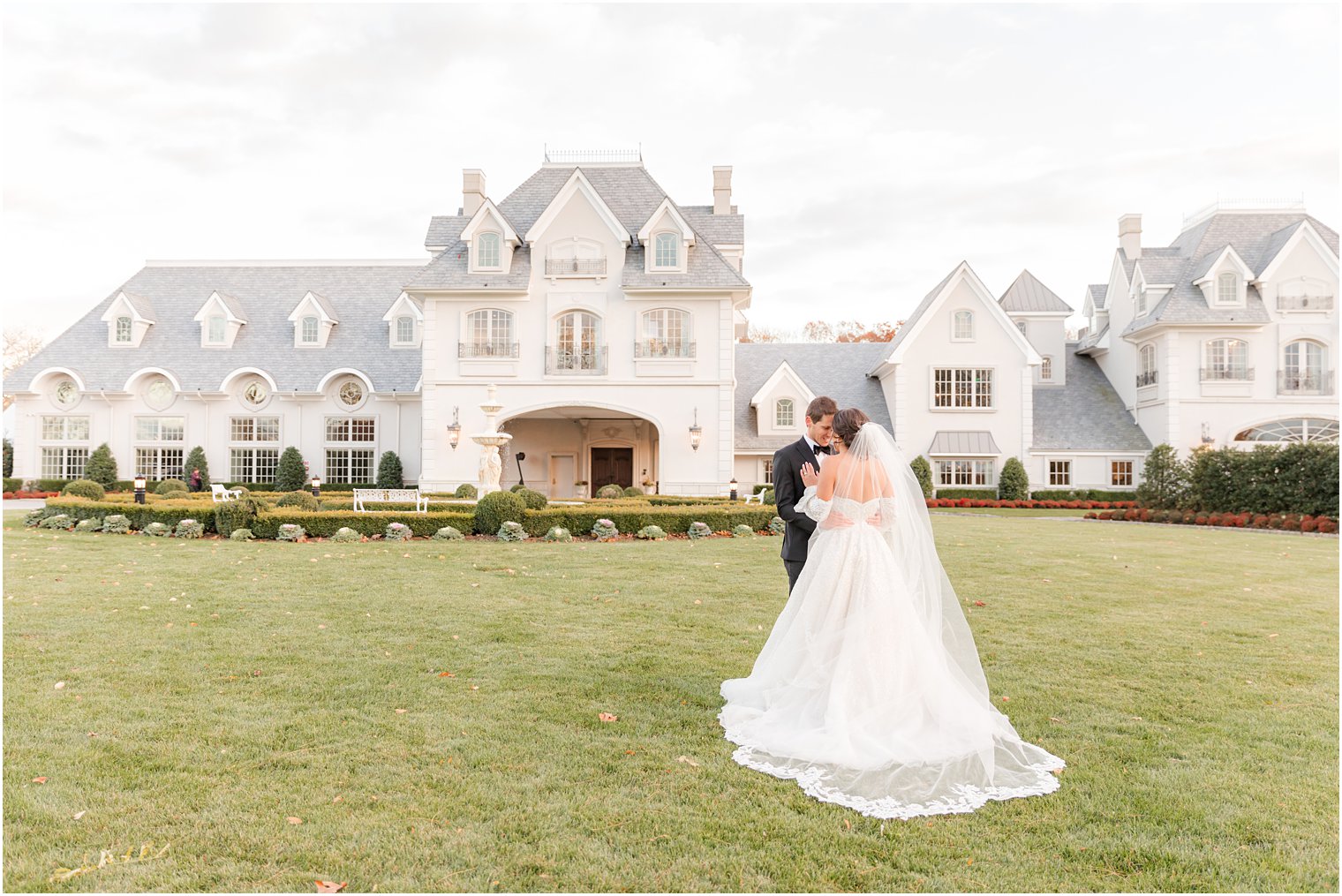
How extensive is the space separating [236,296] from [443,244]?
10.7m

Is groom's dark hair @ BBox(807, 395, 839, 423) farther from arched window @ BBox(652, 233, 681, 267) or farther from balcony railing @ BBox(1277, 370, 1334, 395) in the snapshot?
balcony railing @ BBox(1277, 370, 1334, 395)

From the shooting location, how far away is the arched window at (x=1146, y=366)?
105 ft

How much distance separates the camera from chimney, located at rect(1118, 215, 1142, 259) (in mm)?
34656

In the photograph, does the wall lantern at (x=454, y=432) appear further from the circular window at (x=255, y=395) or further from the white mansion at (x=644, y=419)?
the circular window at (x=255, y=395)

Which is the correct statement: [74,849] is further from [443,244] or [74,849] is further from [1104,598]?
[443,244]

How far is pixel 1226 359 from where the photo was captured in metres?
30.5

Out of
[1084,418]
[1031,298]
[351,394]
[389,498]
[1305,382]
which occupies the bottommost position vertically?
[389,498]

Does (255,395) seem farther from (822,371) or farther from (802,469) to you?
(802,469)

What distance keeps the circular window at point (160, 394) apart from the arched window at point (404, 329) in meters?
8.77

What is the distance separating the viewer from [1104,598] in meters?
9.81

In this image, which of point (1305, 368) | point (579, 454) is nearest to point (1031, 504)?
point (1305, 368)

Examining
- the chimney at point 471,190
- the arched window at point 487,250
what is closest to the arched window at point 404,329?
the chimney at point 471,190

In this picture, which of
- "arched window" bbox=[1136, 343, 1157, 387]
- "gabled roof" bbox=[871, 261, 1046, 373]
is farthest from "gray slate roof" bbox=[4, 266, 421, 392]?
"arched window" bbox=[1136, 343, 1157, 387]

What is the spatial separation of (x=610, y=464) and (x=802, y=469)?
24.7 meters
